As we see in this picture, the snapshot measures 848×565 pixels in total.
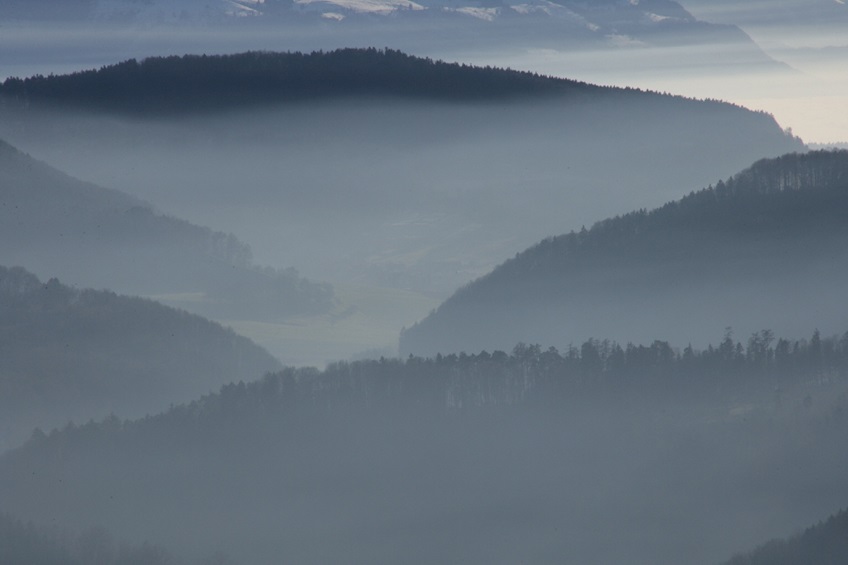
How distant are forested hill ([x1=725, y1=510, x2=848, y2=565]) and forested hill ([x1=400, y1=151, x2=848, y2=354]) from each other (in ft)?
107

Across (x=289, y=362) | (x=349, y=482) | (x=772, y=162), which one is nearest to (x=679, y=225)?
(x=772, y=162)

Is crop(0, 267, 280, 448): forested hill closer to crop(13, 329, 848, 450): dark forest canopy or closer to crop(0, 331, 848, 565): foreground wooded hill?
crop(13, 329, 848, 450): dark forest canopy

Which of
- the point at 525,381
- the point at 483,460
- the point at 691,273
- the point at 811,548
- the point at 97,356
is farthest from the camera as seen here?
the point at 97,356

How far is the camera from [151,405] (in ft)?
492

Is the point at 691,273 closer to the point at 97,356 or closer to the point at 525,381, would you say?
the point at 525,381

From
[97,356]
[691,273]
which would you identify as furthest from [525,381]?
[97,356]

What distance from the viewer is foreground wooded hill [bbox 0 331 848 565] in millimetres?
101000

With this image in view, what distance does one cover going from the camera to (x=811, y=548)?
3469 inches

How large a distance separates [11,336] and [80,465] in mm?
45544

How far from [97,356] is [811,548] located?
278 ft

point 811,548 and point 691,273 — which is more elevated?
point 691,273

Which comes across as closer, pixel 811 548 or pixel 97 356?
pixel 811 548

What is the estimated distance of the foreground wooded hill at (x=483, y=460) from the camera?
101 metres

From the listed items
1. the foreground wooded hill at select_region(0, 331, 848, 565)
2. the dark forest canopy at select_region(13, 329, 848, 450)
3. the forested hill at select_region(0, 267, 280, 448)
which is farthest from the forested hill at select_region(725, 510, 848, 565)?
the forested hill at select_region(0, 267, 280, 448)
